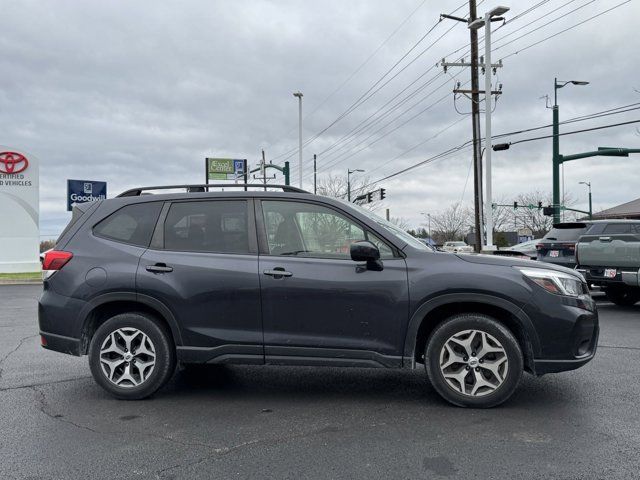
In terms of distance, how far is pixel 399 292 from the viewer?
438cm

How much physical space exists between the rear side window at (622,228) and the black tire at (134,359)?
31.1ft

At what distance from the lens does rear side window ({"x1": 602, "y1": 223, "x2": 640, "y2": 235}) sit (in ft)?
34.8

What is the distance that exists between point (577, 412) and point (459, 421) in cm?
102

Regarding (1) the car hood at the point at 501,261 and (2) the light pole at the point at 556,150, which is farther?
(2) the light pole at the point at 556,150

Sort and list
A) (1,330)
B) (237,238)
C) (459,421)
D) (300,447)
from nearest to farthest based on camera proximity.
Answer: (300,447) < (459,421) < (237,238) < (1,330)

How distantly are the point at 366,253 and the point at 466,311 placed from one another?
3.25 feet

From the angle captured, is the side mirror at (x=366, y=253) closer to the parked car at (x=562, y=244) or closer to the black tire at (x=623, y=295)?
the parked car at (x=562, y=244)

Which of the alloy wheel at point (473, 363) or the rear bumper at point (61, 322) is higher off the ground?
the rear bumper at point (61, 322)

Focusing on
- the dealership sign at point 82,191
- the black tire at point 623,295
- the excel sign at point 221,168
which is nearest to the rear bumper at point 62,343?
the black tire at point 623,295

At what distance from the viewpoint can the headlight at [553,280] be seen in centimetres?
431

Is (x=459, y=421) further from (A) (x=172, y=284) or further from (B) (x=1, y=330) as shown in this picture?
(B) (x=1, y=330)

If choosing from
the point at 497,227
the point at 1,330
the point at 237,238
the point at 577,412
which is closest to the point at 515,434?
the point at 577,412

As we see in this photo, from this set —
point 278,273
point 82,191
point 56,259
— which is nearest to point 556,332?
point 278,273

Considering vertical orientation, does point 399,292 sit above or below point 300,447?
above
